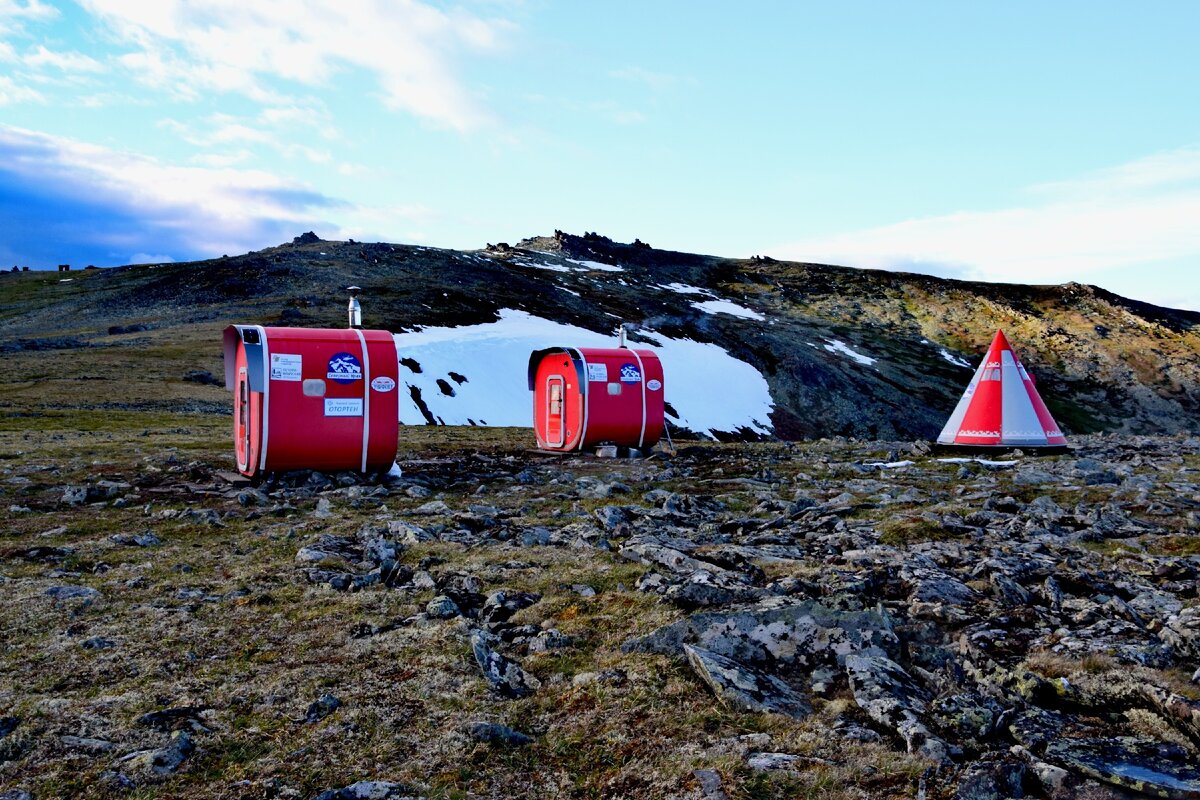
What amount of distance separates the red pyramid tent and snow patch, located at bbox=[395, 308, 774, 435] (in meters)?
23.8

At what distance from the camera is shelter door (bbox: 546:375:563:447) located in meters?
23.4

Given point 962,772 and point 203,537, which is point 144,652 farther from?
point 962,772

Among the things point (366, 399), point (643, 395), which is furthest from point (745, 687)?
point (643, 395)

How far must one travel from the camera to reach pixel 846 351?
3049 inches

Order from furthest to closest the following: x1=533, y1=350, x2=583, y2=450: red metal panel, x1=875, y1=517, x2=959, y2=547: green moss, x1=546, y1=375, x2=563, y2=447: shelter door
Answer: x1=546, y1=375, x2=563, y2=447: shelter door < x1=533, y1=350, x2=583, y2=450: red metal panel < x1=875, y1=517, x2=959, y2=547: green moss

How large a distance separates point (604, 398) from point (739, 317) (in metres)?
62.8

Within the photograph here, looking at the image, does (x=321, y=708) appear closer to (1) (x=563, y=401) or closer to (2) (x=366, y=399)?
(2) (x=366, y=399)

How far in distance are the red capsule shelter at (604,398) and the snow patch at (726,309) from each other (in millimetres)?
61052

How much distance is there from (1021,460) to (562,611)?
1652 cm

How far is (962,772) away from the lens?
4277mm

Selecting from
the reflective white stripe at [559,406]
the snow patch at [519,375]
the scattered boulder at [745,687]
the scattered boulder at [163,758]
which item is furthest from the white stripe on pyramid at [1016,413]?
the snow patch at [519,375]

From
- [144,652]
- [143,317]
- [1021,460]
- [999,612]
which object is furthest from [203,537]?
[143,317]

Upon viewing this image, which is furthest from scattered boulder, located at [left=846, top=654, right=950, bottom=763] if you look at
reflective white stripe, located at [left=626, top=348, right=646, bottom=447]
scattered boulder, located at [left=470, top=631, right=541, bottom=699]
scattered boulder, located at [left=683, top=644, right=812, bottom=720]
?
reflective white stripe, located at [left=626, top=348, right=646, bottom=447]

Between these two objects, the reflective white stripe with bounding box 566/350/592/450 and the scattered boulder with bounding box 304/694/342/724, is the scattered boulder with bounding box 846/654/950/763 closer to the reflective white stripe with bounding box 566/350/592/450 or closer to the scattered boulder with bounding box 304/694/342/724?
the scattered boulder with bounding box 304/694/342/724
